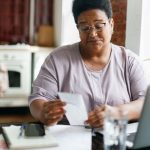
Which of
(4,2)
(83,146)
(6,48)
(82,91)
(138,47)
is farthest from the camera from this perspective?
(4,2)

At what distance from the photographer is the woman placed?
176 centimetres

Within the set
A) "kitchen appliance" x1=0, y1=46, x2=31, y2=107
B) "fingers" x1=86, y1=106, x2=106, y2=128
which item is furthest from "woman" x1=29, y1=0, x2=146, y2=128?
"kitchen appliance" x1=0, y1=46, x2=31, y2=107

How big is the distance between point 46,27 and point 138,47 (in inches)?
65.6

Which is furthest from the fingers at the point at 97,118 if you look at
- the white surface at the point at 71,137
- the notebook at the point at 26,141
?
the notebook at the point at 26,141

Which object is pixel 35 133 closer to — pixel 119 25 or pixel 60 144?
pixel 60 144

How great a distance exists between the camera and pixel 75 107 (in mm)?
1515

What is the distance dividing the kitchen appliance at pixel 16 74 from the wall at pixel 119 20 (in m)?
1.03

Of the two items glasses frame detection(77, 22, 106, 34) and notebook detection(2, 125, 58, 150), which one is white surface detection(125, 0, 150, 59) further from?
notebook detection(2, 125, 58, 150)

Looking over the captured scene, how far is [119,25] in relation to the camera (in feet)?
10.3

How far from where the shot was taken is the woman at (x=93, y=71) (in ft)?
5.78

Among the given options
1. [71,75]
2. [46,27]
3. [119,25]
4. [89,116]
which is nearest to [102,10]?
[71,75]

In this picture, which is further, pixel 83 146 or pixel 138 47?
pixel 138 47

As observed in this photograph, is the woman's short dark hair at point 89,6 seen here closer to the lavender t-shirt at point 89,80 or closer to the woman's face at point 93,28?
the woman's face at point 93,28

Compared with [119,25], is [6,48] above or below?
below
